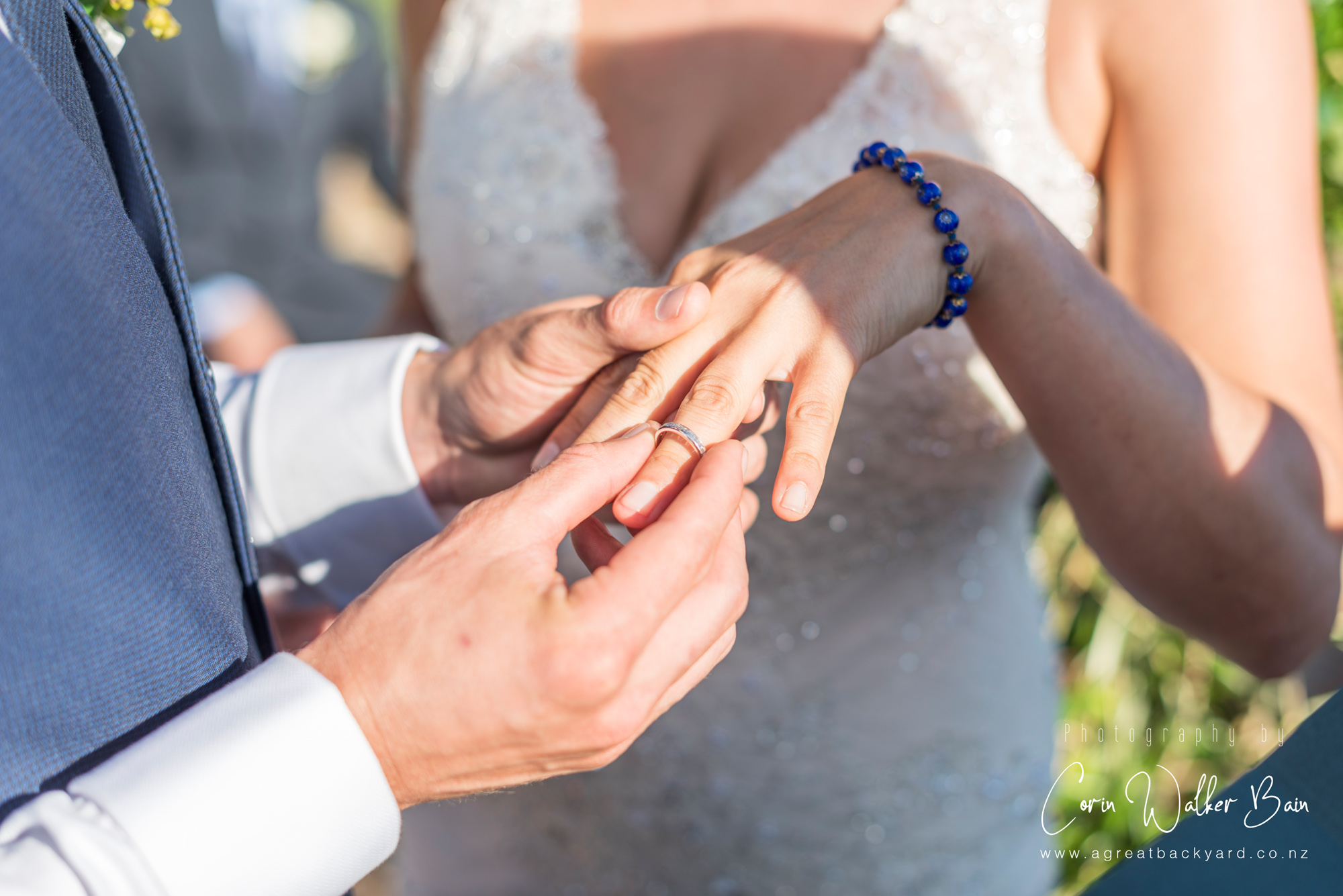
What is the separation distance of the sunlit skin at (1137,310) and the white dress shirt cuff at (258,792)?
300 mm

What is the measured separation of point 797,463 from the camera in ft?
2.50

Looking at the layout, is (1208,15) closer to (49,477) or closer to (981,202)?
(981,202)

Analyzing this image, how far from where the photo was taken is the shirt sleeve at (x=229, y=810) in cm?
53

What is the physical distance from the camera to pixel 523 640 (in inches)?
24.5

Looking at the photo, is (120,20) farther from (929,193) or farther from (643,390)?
(929,193)

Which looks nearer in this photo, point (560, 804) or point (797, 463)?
point (797, 463)

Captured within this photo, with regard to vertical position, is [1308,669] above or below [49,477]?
below

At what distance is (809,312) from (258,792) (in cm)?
65

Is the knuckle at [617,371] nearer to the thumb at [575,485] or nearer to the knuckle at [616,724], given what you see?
the thumb at [575,485]

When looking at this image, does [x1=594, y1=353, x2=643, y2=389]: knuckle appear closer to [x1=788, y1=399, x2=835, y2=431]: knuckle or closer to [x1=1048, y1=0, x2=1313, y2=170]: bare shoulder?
[x1=788, y1=399, x2=835, y2=431]: knuckle

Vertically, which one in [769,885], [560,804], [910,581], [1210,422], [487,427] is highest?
[487,427]

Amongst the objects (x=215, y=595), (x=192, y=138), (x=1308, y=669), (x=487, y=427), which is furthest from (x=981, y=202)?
(x=192, y=138)

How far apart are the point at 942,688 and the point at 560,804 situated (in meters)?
0.74

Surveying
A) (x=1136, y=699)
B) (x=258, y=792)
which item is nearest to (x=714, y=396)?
(x=258, y=792)
